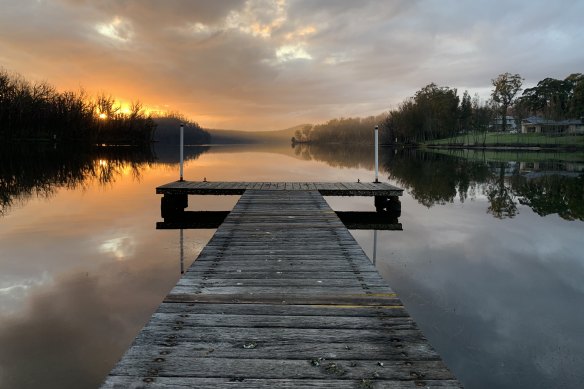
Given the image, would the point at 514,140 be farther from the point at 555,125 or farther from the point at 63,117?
Result: the point at 63,117

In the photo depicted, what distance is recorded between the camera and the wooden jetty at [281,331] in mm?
2646

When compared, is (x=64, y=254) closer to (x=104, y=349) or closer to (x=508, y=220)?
(x=104, y=349)

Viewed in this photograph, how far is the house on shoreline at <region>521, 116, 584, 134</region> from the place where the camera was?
7821 cm

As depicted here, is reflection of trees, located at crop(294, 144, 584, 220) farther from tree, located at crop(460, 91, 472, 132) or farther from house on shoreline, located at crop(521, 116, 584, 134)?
tree, located at crop(460, 91, 472, 132)

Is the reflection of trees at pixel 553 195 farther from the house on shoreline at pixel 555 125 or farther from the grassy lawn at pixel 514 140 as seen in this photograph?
the house on shoreline at pixel 555 125

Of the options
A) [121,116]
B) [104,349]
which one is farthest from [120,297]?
[121,116]

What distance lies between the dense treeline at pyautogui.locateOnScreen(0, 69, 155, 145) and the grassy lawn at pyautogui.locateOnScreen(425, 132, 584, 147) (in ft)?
205

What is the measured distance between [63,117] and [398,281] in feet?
240

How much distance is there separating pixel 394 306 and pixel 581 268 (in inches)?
233

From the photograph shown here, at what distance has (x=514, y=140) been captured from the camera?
259ft

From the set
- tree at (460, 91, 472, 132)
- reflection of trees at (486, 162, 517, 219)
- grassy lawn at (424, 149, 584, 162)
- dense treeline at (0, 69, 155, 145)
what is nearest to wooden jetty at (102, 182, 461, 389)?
reflection of trees at (486, 162, 517, 219)

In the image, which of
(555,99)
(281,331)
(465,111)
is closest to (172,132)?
(465,111)

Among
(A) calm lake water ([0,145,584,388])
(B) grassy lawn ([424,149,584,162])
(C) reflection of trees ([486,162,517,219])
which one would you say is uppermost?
(B) grassy lawn ([424,149,584,162])

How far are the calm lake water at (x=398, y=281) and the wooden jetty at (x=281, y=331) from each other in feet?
3.56
